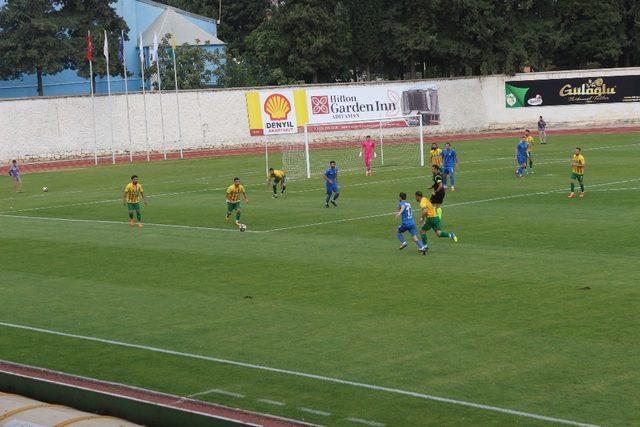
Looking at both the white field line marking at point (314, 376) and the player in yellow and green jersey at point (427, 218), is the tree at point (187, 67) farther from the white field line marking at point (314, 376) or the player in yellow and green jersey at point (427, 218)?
the white field line marking at point (314, 376)

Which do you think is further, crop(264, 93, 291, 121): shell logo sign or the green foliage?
the green foliage

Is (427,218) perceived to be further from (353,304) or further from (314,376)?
(314,376)

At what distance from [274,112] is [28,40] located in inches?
1124

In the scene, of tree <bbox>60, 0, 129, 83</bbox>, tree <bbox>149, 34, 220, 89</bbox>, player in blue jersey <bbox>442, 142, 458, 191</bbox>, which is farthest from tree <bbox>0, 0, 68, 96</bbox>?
player in blue jersey <bbox>442, 142, 458, 191</bbox>

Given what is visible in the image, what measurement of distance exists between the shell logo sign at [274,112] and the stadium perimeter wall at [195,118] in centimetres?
396

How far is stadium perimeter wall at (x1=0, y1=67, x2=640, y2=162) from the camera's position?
71.8m

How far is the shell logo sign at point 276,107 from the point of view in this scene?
65.5 m

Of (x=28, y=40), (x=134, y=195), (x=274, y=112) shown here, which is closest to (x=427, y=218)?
(x=134, y=195)

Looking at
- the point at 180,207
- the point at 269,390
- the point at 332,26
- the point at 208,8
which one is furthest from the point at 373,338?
the point at 208,8

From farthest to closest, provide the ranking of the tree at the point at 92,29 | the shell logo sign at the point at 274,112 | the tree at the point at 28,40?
the tree at the point at 92,29 → the tree at the point at 28,40 → the shell logo sign at the point at 274,112

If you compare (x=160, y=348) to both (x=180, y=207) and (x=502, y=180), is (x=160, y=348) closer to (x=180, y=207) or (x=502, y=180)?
(x=180, y=207)

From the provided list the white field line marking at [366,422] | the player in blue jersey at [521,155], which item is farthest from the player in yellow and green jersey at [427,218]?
the player in blue jersey at [521,155]

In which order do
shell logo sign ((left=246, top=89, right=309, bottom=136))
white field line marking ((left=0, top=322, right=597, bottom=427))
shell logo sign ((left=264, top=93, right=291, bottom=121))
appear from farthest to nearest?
shell logo sign ((left=264, top=93, right=291, bottom=121))
shell logo sign ((left=246, top=89, right=309, bottom=136))
white field line marking ((left=0, top=322, right=597, bottom=427))

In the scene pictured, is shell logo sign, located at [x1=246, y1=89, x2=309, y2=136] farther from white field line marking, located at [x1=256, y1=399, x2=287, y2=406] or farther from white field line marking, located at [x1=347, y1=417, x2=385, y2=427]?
white field line marking, located at [x1=347, y1=417, x2=385, y2=427]
